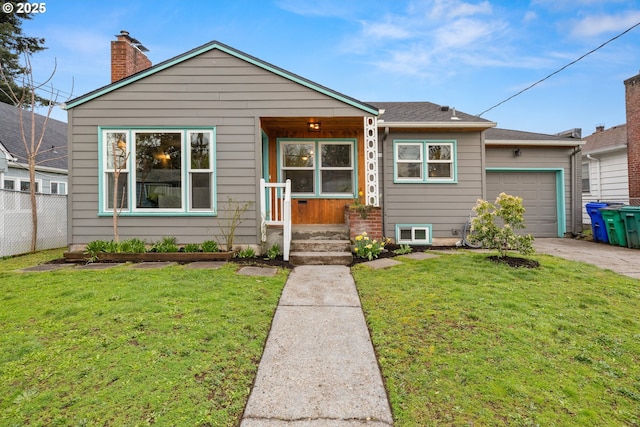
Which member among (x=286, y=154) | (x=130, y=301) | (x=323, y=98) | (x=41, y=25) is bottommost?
(x=130, y=301)

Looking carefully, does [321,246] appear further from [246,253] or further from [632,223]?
[632,223]

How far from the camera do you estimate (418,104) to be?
1052 centimetres

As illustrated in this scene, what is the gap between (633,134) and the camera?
1079 cm

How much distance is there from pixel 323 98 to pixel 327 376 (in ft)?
18.4

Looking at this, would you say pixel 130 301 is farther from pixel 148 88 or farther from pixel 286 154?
pixel 286 154

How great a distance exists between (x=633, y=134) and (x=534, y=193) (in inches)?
196

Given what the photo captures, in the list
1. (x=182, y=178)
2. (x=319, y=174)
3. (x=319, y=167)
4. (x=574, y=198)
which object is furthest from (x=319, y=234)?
(x=574, y=198)

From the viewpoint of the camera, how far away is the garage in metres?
9.52

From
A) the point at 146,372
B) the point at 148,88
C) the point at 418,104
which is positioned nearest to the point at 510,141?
the point at 418,104

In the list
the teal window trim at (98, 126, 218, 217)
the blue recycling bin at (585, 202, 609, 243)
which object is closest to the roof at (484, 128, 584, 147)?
the blue recycling bin at (585, 202, 609, 243)

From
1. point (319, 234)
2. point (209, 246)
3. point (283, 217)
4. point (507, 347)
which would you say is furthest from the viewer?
point (319, 234)

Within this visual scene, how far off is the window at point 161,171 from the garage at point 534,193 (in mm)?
8195

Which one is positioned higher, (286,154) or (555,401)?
(286,154)

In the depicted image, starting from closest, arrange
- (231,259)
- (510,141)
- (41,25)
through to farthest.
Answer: (231,259), (510,141), (41,25)
